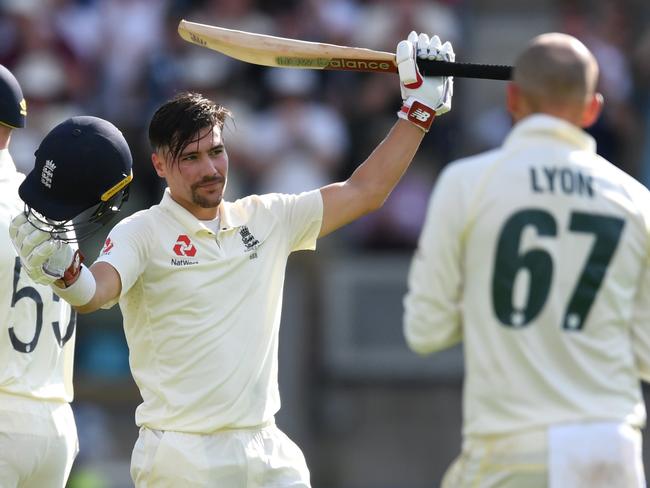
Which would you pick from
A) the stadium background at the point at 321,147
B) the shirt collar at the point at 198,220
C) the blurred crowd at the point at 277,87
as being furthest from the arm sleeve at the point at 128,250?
the blurred crowd at the point at 277,87

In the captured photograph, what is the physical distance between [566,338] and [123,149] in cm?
168

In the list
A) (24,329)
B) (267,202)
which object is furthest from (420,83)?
(24,329)

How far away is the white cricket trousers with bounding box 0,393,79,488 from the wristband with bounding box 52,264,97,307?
2.35 ft

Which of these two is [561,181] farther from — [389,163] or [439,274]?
[389,163]

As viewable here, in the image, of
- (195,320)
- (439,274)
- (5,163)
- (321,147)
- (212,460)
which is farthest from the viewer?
(321,147)

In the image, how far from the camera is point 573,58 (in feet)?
12.4

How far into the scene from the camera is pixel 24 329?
5004 mm

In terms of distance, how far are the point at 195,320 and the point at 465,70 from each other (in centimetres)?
134

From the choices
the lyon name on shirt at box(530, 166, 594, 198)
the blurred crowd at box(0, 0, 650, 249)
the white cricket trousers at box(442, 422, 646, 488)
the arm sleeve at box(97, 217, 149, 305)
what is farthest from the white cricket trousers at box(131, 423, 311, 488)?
the blurred crowd at box(0, 0, 650, 249)

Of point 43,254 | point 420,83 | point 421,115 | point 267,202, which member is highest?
point 420,83

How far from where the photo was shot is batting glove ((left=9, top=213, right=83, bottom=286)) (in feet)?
14.1

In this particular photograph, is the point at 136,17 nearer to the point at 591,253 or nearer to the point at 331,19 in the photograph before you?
the point at 331,19

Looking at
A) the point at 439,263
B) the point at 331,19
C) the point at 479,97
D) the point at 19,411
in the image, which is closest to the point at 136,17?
the point at 331,19

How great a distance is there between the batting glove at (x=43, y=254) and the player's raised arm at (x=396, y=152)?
3.60ft
